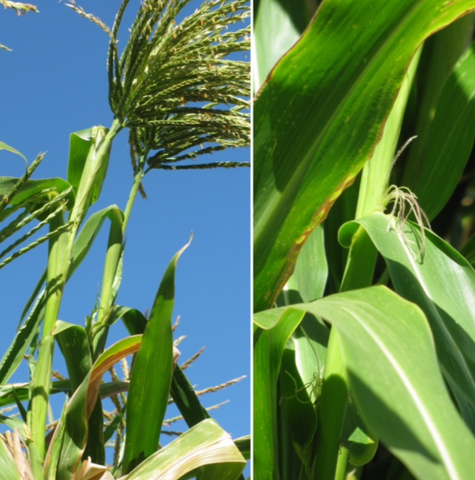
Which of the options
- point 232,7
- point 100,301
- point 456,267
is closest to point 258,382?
point 456,267

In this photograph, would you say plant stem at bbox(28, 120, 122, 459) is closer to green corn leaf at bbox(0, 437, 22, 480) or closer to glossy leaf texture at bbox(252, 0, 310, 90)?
green corn leaf at bbox(0, 437, 22, 480)

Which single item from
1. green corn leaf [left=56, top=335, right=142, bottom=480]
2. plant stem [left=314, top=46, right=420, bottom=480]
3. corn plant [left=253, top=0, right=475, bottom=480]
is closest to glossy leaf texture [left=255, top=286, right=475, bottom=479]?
corn plant [left=253, top=0, right=475, bottom=480]

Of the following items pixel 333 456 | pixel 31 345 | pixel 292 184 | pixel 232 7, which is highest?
pixel 232 7

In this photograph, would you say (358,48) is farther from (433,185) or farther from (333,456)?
(333,456)

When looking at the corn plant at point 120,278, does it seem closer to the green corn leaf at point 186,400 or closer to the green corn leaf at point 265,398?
the green corn leaf at point 186,400

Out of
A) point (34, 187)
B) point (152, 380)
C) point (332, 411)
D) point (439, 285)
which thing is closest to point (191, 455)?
point (152, 380)
